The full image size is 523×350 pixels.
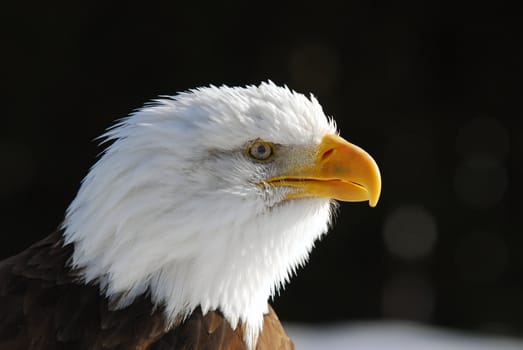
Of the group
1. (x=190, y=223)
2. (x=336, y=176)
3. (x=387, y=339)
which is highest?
(x=336, y=176)

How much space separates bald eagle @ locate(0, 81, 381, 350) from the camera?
2174 mm

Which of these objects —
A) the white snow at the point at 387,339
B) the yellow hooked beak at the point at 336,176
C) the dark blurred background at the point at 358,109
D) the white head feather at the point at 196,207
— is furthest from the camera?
the dark blurred background at the point at 358,109

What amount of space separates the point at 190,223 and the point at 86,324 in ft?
1.35

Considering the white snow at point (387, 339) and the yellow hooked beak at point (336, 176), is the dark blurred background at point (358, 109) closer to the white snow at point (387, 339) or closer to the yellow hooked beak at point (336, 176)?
the white snow at point (387, 339)

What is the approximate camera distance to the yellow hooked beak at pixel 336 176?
90.5 inches

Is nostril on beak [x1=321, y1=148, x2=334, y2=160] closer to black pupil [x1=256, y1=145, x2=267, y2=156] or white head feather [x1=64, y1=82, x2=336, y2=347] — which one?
white head feather [x1=64, y1=82, x2=336, y2=347]

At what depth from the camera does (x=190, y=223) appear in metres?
2.13

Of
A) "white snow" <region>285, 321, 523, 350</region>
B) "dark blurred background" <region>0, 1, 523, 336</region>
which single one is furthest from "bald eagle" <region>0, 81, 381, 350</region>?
"dark blurred background" <region>0, 1, 523, 336</region>

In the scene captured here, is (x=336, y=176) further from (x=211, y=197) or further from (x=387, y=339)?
(x=387, y=339)

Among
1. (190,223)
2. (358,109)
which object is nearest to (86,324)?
(190,223)

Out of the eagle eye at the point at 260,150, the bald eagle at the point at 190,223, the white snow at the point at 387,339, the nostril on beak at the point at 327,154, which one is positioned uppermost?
the nostril on beak at the point at 327,154

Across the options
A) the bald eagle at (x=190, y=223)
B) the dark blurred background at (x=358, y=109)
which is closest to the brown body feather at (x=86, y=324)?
the bald eagle at (x=190, y=223)

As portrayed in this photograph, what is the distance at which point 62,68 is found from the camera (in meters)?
6.17

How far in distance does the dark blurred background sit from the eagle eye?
12.3ft
